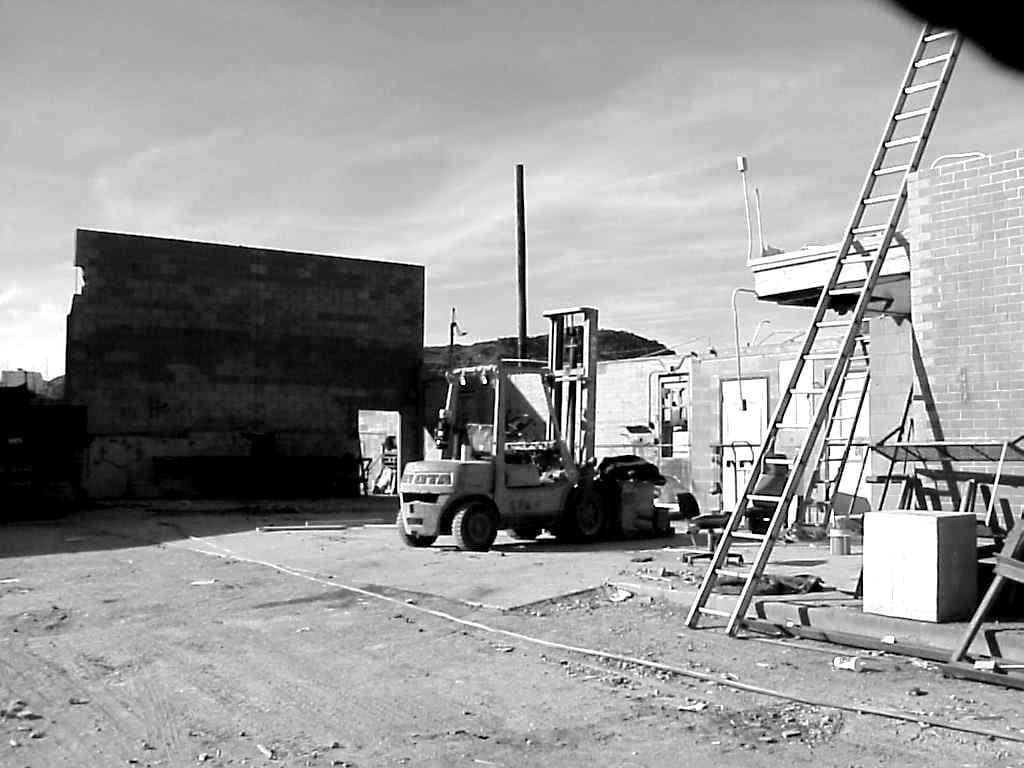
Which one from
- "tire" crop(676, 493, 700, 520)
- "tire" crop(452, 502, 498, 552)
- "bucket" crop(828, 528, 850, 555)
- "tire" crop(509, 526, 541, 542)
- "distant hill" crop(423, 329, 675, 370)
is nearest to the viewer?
"bucket" crop(828, 528, 850, 555)

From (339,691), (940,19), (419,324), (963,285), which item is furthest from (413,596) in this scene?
(419,324)

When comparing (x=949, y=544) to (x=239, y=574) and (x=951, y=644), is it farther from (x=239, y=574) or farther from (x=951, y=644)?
(x=239, y=574)

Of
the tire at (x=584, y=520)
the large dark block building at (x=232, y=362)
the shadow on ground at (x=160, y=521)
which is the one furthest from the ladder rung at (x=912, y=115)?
the large dark block building at (x=232, y=362)

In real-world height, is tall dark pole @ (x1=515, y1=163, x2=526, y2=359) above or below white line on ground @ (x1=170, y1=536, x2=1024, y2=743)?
above

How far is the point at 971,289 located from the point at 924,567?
2.77 metres

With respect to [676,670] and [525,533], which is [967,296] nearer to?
[676,670]

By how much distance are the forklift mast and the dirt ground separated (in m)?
4.38

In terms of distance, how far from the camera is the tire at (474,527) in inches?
637

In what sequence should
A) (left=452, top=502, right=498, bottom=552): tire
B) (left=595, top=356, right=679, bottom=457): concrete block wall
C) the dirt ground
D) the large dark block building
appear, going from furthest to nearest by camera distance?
the large dark block building → (left=595, top=356, right=679, bottom=457): concrete block wall → (left=452, top=502, right=498, bottom=552): tire → the dirt ground

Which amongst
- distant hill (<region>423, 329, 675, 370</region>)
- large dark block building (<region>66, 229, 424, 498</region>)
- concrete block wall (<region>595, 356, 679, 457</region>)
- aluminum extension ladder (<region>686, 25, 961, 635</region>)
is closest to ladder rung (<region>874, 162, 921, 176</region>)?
aluminum extension ladder (<region>686, 25, 961, 635</region>)

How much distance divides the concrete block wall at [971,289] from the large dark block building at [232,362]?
943 inches

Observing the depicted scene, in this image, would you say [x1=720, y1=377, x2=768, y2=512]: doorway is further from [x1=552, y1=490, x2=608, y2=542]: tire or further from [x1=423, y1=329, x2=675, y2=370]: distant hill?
[x1=423, y1=329, x2=675, y2=370]: distant hill

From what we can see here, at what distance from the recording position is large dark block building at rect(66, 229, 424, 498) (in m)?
30.4

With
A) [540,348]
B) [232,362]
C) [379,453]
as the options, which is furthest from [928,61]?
[540,348]
